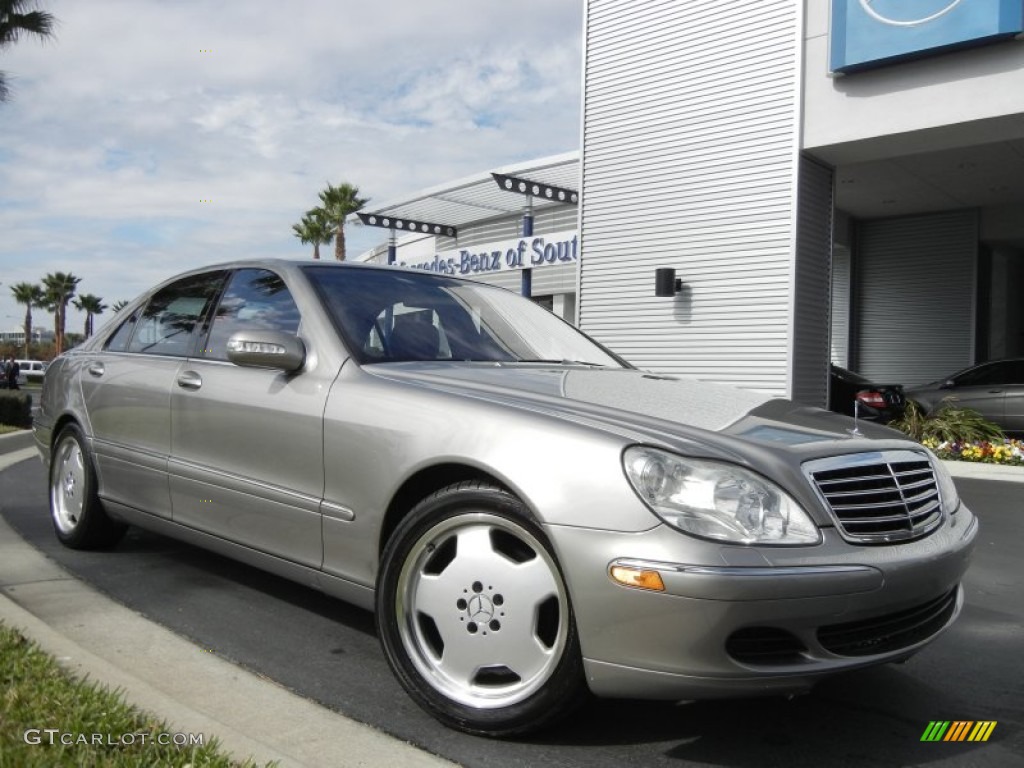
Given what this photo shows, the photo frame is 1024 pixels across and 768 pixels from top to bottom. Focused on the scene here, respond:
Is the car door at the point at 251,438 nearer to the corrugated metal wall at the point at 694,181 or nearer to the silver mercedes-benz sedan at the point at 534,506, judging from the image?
the silver mercedes-benz sedan at the point at 534,506

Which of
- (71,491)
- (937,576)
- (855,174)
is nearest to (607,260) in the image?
(855,174)

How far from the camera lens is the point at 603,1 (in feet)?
47.4

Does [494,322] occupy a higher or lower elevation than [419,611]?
higher

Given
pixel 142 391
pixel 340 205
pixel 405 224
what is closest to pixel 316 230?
pixel 340 205

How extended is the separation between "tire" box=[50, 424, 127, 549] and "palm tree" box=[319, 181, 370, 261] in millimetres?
34553

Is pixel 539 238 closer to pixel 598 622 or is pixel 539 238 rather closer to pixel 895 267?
pixel 895 267

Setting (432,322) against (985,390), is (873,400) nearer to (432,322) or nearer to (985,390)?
(985,390)

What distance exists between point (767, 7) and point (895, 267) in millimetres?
8154

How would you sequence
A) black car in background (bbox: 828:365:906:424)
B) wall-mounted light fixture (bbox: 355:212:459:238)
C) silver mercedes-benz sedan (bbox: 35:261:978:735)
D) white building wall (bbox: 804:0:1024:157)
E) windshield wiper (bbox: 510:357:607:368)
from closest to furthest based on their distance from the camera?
silver mercedes-benz sedan (bbox: 35:261:978:735) < windshield wiper (bbox: 510:357:607:368) < white building wall (bbox: 804:0:1024:157) < black car in background (bbox: 828:365:906:424) < wall-mounted light fixture (bbox: 355:212:459:238)

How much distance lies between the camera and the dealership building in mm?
10875

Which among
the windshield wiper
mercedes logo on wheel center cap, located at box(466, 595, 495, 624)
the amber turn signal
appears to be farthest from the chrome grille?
the windshield wiper

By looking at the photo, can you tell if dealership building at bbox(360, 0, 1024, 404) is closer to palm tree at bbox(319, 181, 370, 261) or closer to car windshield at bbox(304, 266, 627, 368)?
car windshield at bbox(304, 266, 627, 368)

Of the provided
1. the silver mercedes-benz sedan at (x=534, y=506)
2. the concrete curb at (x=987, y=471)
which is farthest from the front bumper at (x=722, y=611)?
the concrete curb at (x=987, y=471)

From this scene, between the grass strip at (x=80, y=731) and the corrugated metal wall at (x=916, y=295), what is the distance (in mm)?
18216
